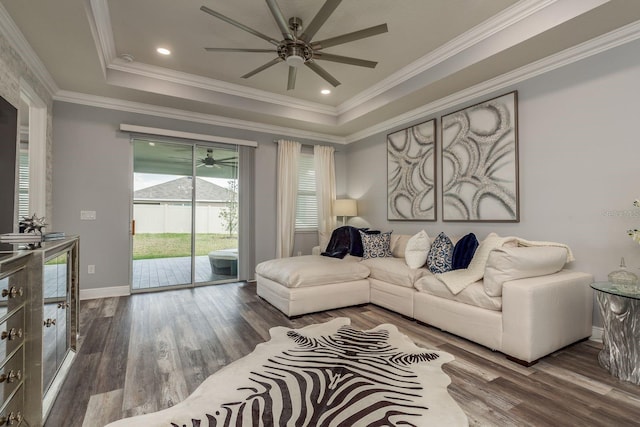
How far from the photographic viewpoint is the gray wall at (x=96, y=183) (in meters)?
3.85

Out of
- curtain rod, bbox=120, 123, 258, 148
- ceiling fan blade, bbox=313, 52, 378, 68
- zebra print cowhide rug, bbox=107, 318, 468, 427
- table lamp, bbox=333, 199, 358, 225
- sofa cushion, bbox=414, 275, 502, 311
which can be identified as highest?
ceiling fan blade, bbox=313, 52, 378, 68

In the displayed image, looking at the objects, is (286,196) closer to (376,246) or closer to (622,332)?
(376,246)

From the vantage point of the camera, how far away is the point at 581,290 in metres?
2.56

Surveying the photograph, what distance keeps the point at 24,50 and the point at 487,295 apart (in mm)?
4526

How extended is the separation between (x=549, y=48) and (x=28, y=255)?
4041 mm

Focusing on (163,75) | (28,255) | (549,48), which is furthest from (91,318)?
(549,48)

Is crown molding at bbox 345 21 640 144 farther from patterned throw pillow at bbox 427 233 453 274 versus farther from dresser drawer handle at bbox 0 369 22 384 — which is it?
dresser drawer handle at bbox 0 369 22 384

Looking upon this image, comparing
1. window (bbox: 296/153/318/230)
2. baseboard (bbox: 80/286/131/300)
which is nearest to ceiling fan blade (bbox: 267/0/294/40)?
window (bbox: 296/153/318/230)

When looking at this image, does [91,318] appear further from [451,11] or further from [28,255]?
[451,11]

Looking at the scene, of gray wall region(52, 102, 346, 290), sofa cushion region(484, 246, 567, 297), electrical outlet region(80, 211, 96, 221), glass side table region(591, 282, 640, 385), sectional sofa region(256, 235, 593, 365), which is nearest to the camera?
glass side table region(591, 282, 640, 385)

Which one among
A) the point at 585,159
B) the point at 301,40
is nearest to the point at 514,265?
the point at 585,159

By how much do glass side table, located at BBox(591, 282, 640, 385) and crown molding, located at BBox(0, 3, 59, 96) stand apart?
4749 millimetres

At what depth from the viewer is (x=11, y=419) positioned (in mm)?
1277

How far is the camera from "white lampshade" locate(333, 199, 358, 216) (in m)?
5.46
